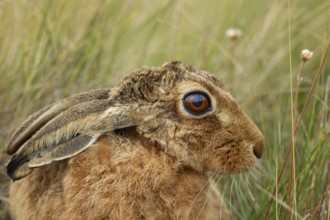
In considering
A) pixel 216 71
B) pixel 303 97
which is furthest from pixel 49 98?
pixel 303 97

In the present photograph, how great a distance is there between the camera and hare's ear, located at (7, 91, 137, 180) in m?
4.09

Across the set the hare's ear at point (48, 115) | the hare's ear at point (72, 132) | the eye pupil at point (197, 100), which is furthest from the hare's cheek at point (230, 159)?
the hare's ear at point (48, 115)

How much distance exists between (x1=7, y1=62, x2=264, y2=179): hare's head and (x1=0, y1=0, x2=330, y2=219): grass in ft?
1.42

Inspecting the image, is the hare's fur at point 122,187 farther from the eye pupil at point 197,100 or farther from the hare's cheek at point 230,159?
the eye pupil at point 197,100

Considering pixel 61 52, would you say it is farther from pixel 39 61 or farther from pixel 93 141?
pixel 93 141

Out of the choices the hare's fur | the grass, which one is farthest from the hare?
the grass

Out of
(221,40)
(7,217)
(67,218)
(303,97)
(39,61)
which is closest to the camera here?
(67,218)

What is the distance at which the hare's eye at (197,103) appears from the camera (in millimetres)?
4117

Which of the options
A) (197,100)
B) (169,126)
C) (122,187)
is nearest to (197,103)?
(197,100)

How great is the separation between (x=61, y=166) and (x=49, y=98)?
1.33 metres

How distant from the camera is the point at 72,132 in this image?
410 centimetres

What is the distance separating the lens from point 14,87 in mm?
5461

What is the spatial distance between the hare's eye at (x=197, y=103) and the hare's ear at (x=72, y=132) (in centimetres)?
30

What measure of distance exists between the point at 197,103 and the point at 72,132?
0.67 m
